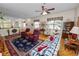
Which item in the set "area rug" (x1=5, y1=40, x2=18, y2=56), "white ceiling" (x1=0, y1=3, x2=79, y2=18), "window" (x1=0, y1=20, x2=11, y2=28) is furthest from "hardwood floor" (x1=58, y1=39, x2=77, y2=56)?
"window" (x1=0, y1=20, x2=11, y2=28)

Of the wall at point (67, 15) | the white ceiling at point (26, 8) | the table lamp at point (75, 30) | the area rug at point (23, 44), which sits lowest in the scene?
the area rug at point (23, 44)

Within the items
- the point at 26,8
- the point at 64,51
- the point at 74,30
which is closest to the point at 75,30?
the point at 74,30

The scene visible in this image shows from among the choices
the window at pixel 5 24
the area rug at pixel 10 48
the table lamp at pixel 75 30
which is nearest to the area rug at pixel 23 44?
the area rug at pixel 10 48

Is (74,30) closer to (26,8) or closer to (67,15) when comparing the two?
(67,15)

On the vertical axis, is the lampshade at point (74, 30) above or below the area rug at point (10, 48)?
above

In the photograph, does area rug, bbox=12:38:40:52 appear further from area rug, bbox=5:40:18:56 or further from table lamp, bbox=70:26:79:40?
table lamp, bbox=70:26:79:40

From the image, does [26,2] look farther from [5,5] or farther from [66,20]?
[66,20]

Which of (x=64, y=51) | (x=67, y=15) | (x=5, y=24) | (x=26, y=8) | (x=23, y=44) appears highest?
(x=26, y=8)

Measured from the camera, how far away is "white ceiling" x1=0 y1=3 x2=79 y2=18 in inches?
86.0

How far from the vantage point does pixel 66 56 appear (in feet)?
7.50

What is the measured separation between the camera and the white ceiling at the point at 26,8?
218 centimetres

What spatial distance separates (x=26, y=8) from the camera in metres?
2.24

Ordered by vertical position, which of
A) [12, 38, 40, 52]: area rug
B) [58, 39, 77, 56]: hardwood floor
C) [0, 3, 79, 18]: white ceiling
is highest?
[0, 3, 79, 18]: white ceiling

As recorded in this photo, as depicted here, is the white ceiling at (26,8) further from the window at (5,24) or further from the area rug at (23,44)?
the area rug at (23,44)
